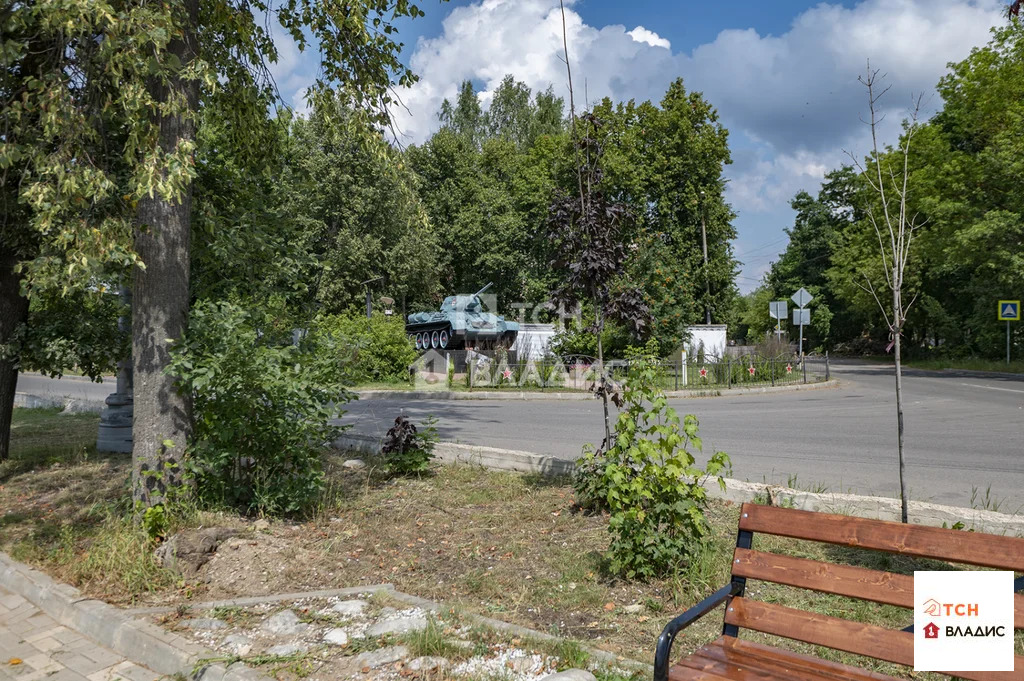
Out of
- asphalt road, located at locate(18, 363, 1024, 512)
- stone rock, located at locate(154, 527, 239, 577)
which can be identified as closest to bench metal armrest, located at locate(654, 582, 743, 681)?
stone rock, located at locate(154, 527, 239, 577)

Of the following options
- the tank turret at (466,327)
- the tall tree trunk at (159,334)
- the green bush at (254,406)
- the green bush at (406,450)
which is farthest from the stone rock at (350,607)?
the tank turret at (466,327)

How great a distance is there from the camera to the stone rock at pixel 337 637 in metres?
3.93

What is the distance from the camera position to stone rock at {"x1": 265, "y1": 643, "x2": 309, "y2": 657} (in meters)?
3.80

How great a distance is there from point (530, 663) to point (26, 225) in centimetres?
762

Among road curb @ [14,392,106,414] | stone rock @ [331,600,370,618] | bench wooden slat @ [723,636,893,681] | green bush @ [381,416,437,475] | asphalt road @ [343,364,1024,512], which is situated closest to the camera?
bench wooden slat @ [723,636,893,681]

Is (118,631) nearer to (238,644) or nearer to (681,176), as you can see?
(238,644)

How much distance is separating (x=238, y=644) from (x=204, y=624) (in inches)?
15.9

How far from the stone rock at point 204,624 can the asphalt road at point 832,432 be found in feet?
17.4

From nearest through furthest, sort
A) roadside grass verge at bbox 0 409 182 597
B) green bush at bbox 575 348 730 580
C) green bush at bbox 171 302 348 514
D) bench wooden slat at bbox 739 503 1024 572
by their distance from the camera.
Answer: bench wooden slat at bbox 739 503 1024 572, green bush at bbox 575 348 730 580, roadside grass verge at bbox 0 409 182 597, green bush at bbox 171 302 348 514

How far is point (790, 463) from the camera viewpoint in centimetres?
884

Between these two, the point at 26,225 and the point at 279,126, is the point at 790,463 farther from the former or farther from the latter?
the point at 26,225

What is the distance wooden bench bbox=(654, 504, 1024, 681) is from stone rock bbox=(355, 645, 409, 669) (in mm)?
1440

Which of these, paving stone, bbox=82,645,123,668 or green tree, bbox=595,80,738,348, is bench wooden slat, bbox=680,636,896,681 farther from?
green tree, bbox=595,80,738,348

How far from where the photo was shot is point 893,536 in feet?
9.15
